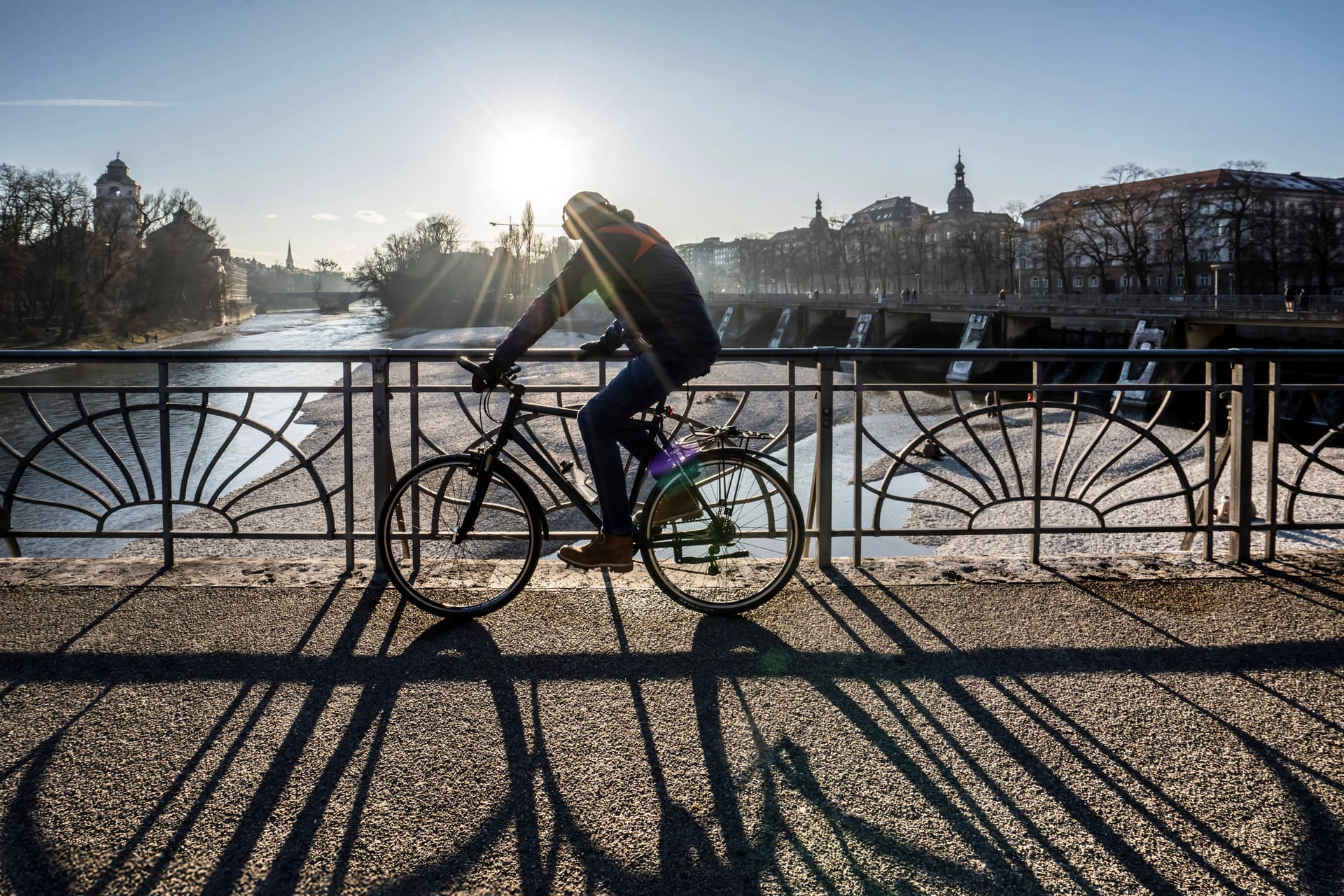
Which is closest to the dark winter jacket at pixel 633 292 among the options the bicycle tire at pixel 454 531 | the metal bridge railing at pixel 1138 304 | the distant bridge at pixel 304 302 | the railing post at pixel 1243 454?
the bicycle tire at pixel 454 531

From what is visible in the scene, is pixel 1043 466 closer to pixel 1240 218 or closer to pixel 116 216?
pixel 1240 218

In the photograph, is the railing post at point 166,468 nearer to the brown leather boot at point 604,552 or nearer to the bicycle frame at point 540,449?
the bicycle frame at point 540,449

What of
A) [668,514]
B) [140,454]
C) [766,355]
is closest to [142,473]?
[140,454]

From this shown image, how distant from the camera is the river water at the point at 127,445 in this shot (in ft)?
18.6

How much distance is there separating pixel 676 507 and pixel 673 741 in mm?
1434

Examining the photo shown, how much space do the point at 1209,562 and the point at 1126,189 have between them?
2870 inches

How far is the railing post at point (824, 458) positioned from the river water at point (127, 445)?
238cm

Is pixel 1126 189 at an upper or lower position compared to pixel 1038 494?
upper

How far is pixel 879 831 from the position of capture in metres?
2.51

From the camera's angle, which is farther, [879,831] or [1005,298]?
[1005,298]

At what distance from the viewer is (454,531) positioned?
15.0ft

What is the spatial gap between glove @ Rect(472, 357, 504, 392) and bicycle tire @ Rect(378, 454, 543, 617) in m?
0.36

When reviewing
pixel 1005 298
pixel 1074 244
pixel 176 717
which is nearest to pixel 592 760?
pixel 176 717

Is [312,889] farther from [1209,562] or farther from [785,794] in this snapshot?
[1209,562]
